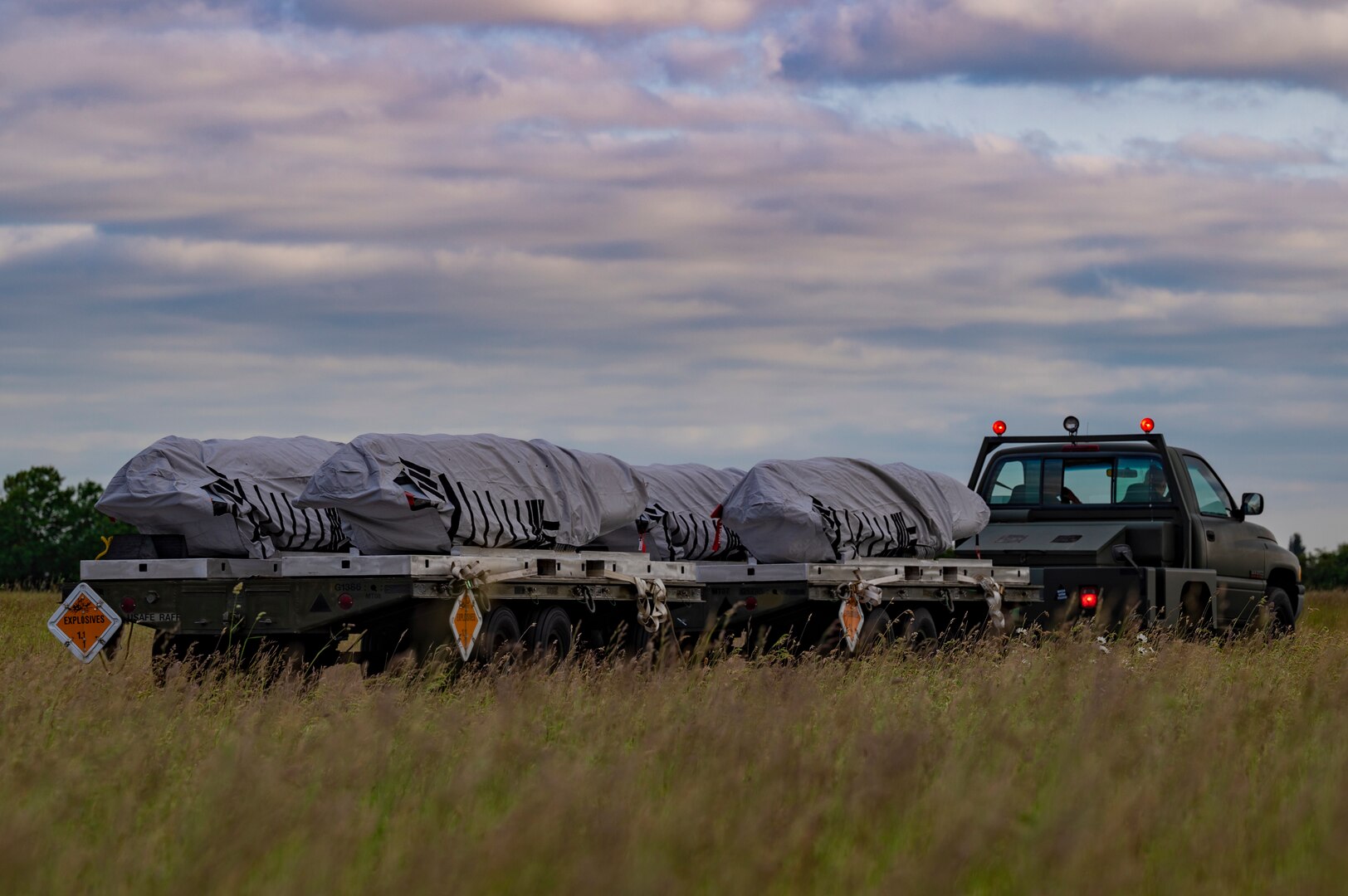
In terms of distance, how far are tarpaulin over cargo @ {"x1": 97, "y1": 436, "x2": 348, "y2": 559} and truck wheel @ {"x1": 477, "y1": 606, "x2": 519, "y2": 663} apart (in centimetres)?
166

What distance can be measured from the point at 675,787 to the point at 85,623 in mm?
6213

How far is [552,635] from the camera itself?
1190 centimetres

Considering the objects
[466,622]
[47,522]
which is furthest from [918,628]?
[47,522]

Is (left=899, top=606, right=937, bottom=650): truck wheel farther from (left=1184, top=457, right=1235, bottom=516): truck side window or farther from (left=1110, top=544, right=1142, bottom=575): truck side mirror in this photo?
(left=1184, top=457, right=1235, bottom=516): truck side window

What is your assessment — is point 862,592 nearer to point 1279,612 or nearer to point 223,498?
point 223,498

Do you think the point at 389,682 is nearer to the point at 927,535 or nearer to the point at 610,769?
the point at 610,769

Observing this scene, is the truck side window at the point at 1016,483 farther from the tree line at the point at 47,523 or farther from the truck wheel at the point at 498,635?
the tree line at the point at 47,523

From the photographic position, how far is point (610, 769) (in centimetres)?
623

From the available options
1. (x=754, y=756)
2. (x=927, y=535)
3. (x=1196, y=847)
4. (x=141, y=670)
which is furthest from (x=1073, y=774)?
(x=927, y=535)

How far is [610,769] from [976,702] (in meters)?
3.28

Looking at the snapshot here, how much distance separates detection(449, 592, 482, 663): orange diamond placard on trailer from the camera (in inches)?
421

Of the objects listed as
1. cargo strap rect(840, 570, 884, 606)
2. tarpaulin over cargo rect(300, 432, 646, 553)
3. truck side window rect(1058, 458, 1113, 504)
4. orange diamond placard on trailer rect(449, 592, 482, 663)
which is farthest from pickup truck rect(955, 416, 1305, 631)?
orange diamond placard on trailer rect(449, 592, 482, 663)

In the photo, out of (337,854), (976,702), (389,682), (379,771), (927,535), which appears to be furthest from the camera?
(927,535)

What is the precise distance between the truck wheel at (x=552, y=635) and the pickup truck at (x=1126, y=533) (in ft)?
16.4
